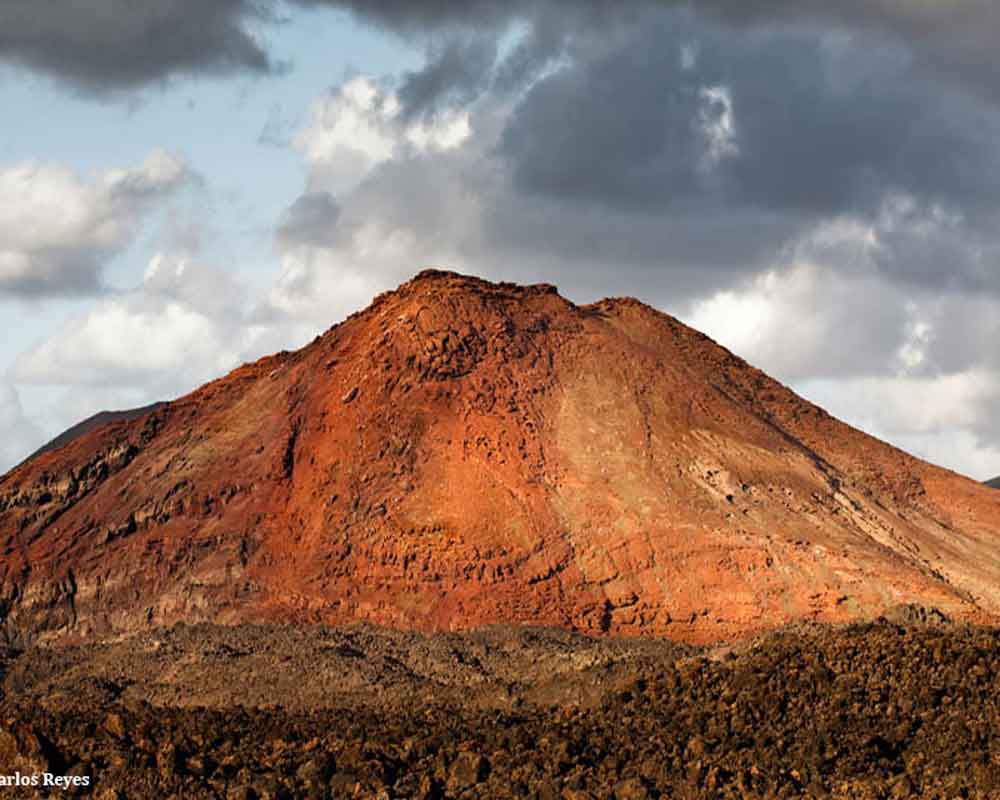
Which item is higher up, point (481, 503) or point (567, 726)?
point (481, 503)

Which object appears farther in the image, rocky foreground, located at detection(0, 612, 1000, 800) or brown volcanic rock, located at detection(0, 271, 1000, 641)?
brown volcanic rock, located at detection(0, 271, 1000, 641)

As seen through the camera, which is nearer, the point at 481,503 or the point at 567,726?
the point at 567,726

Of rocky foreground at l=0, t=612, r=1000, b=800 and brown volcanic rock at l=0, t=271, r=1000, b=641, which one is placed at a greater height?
brown volcanic rock at l=0, t=271, r=1000, b=641

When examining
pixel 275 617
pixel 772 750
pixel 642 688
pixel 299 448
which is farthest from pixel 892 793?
pixel 299 448
